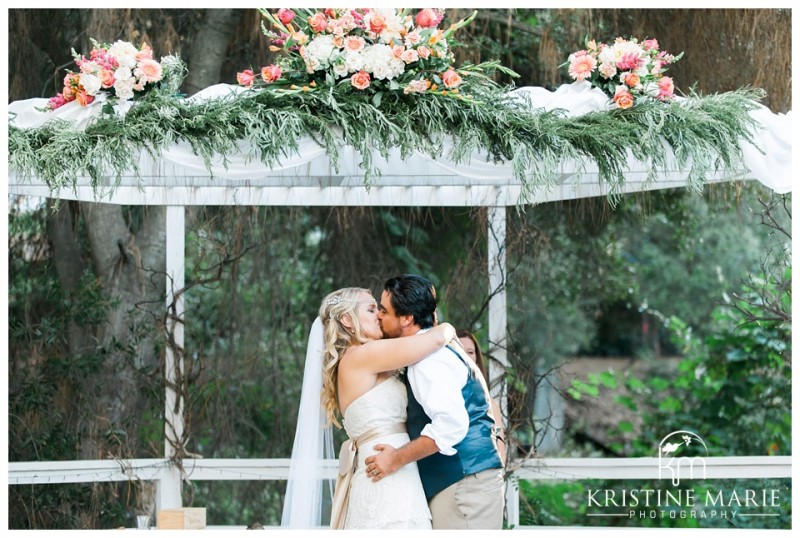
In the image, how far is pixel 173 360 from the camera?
221 inches

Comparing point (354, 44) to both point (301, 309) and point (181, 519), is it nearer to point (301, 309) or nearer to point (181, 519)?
point (181, 519)

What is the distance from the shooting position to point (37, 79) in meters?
6.18

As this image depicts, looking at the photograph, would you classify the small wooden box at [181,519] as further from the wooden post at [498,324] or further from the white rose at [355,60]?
the white rose at [355,60]

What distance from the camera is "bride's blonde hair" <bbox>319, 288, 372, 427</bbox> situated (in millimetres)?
3787

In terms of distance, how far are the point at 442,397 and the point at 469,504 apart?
1.47 ft

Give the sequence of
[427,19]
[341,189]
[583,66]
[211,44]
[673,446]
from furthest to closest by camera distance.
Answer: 1. [673,446]
2. [211,44]
3. [341,189]
4. [583,66]
5. [427,19]

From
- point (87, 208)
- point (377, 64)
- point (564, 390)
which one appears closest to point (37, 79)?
point (87, 208)

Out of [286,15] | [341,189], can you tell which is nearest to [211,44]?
[341,189]

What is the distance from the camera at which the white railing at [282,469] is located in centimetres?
524

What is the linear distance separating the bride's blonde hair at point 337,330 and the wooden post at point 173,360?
188cm

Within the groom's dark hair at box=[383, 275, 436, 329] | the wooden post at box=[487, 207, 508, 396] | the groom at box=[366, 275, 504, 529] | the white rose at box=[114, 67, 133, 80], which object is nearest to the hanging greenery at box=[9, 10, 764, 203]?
the white rose at box=[114, 67, 133, 80]

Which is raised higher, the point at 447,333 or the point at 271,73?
the point at 271,73

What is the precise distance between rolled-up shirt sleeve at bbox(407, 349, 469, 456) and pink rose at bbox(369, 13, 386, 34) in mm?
1285

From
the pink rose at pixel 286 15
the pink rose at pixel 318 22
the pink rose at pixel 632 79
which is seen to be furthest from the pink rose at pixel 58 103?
the pink rose at pixel 632 79
